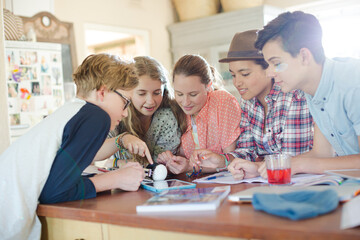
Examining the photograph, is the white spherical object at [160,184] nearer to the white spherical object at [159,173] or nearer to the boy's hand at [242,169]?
the white spherical object at [159,173]

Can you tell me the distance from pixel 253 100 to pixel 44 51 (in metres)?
2.29

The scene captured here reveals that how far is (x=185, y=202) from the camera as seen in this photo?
3.51 ft

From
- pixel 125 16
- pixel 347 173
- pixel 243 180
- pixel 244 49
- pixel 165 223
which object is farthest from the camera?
pixel 125 16

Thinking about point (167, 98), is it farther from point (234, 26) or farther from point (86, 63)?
point (234, 26)

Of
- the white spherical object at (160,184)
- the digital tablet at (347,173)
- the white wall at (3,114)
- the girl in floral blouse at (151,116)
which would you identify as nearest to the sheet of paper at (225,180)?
the white spherical object at (160,184)

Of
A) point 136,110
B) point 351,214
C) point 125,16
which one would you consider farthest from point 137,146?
point 125,16

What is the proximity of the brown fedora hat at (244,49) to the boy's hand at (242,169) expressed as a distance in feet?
2.14

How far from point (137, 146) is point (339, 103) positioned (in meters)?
0.84

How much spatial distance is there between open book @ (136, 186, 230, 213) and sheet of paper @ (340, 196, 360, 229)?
319 millimetres

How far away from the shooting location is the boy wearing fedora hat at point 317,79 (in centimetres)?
141

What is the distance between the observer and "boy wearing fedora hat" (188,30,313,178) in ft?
6.10

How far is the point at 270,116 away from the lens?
76.5 inches

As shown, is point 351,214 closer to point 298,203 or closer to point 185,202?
point 298,203

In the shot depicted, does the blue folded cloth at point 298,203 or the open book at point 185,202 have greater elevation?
the blue folded cloth at point 298,203
